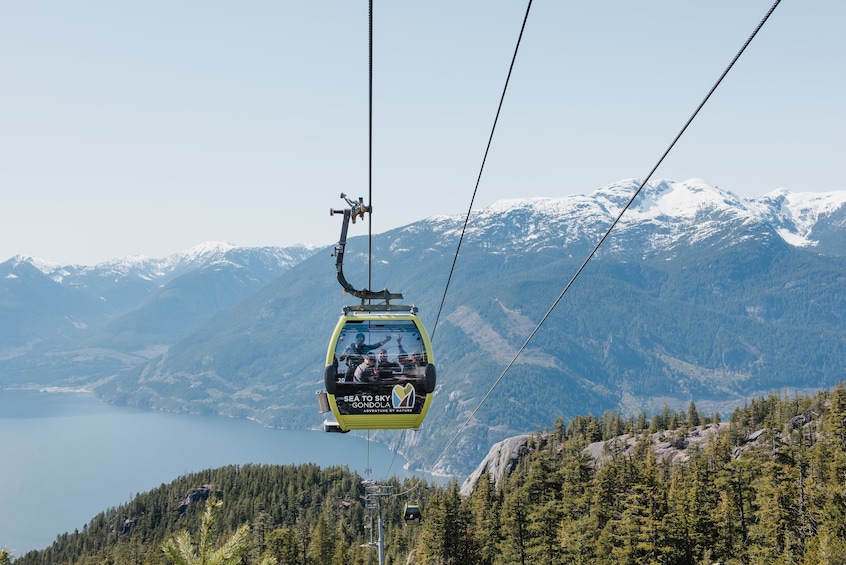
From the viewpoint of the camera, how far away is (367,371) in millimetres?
17828

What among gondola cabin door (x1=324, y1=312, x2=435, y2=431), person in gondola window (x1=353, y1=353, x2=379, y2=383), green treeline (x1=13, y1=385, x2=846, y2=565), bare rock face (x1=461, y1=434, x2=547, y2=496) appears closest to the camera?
gondola cabin door (x1=324, y1=312, x2=435, y2=431)

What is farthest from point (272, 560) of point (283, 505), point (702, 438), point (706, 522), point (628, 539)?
point (283, 505)

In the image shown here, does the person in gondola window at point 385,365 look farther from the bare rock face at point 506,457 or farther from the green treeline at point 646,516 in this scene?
the bare rock face at point 506,457

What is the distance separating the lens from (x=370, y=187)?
13.3 metres

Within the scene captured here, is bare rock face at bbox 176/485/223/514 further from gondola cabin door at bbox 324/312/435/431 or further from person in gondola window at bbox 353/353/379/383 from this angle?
person in gondola window at bbox 353/353/379/383

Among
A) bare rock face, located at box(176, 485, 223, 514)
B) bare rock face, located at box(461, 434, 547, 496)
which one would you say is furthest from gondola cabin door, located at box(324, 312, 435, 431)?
bare rock face, located at box(176, 485, 223, 514)

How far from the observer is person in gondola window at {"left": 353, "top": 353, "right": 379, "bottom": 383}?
1780cm

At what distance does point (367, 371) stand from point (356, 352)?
1.78 feet

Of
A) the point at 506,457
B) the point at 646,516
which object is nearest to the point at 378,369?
the point at 646,516

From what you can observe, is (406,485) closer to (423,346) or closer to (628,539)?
(628,539)

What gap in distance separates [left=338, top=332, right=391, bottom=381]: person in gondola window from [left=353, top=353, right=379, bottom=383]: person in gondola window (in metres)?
0.09

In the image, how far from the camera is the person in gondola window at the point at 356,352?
17688 millimetres

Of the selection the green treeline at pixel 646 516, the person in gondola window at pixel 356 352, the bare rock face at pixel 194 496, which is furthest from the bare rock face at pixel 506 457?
the person in gondola window at pixel 356 352

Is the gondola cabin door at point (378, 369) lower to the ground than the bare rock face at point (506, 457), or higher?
higher
